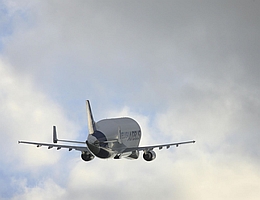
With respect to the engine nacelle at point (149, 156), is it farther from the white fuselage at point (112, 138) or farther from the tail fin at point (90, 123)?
the tail fin at point (90, 123)

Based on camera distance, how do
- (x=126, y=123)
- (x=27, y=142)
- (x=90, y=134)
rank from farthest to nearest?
(x=126, y=123) → (x=27, y=142) → (x=90, y=134)

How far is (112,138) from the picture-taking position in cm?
12825

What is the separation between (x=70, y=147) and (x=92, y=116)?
10579 mm

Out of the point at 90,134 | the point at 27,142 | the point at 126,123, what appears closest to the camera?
the point at 90,134

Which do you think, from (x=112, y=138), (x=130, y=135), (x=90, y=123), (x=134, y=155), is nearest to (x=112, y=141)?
(x=112, y=138)

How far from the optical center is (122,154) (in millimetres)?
133250

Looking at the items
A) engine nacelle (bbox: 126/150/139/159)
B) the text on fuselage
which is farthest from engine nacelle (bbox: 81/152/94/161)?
engine nacelle (bbox: 126/150/139/159)

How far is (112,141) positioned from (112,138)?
2.99ft

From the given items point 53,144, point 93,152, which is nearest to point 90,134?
point 93,152

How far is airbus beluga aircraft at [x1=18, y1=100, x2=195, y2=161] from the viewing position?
409 ft

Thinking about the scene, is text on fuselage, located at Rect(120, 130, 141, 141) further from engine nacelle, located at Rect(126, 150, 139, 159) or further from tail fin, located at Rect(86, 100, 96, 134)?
tail fin, located at Rect(86, 100, 96, 134)

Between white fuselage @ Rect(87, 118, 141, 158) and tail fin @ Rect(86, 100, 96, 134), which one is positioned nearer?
white fuselage @ Rect(87, 118, 141, 158)

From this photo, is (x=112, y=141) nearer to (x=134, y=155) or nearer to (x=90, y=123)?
(x=90, y=123)

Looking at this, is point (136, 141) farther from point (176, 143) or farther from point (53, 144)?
point (53, 144)
